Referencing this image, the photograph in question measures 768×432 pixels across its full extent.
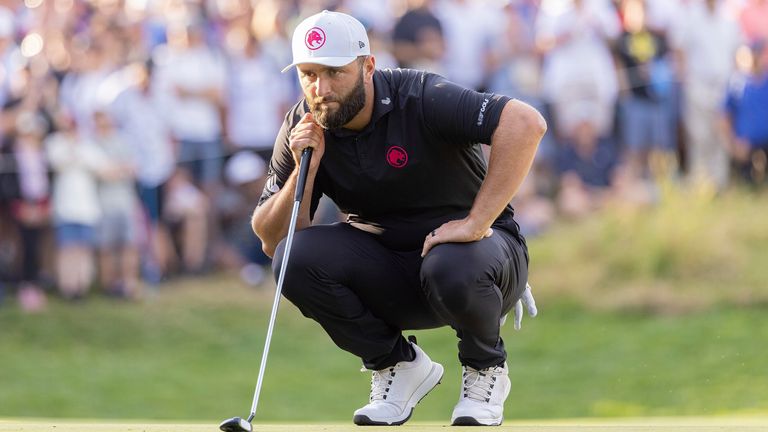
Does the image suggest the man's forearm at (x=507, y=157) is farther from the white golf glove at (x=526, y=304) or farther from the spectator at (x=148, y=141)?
the spectator at (x=148, y=141)

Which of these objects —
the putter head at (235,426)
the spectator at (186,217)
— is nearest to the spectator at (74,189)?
the spectator at (186,217)

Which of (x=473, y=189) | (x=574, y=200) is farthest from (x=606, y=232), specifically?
(x=473, y=189)

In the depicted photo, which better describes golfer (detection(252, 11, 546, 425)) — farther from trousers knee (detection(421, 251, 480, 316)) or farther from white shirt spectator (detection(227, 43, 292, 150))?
white shirt spectator (detection(227, 43, 292, 150))

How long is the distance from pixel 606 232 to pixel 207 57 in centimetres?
387

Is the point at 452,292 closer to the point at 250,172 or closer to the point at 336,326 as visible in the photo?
the point at 336,326

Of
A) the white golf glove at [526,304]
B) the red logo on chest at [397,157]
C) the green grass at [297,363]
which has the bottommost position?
the green grass at [297,363]

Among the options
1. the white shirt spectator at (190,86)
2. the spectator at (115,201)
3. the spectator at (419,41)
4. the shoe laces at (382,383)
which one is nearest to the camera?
the shoe laces at (382,383)

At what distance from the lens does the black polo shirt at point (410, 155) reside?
5559mm

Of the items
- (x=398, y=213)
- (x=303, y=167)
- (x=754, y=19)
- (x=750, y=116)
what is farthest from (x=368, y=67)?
(x=754, y=19)

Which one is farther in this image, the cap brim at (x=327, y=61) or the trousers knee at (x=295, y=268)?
the trousers knee at (x=295, y=268)

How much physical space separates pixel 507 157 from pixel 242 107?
6901mm

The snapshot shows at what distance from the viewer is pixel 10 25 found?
1204cm

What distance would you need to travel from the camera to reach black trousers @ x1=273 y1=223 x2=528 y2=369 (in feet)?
18.4

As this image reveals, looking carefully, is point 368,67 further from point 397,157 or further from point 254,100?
point 254,100
